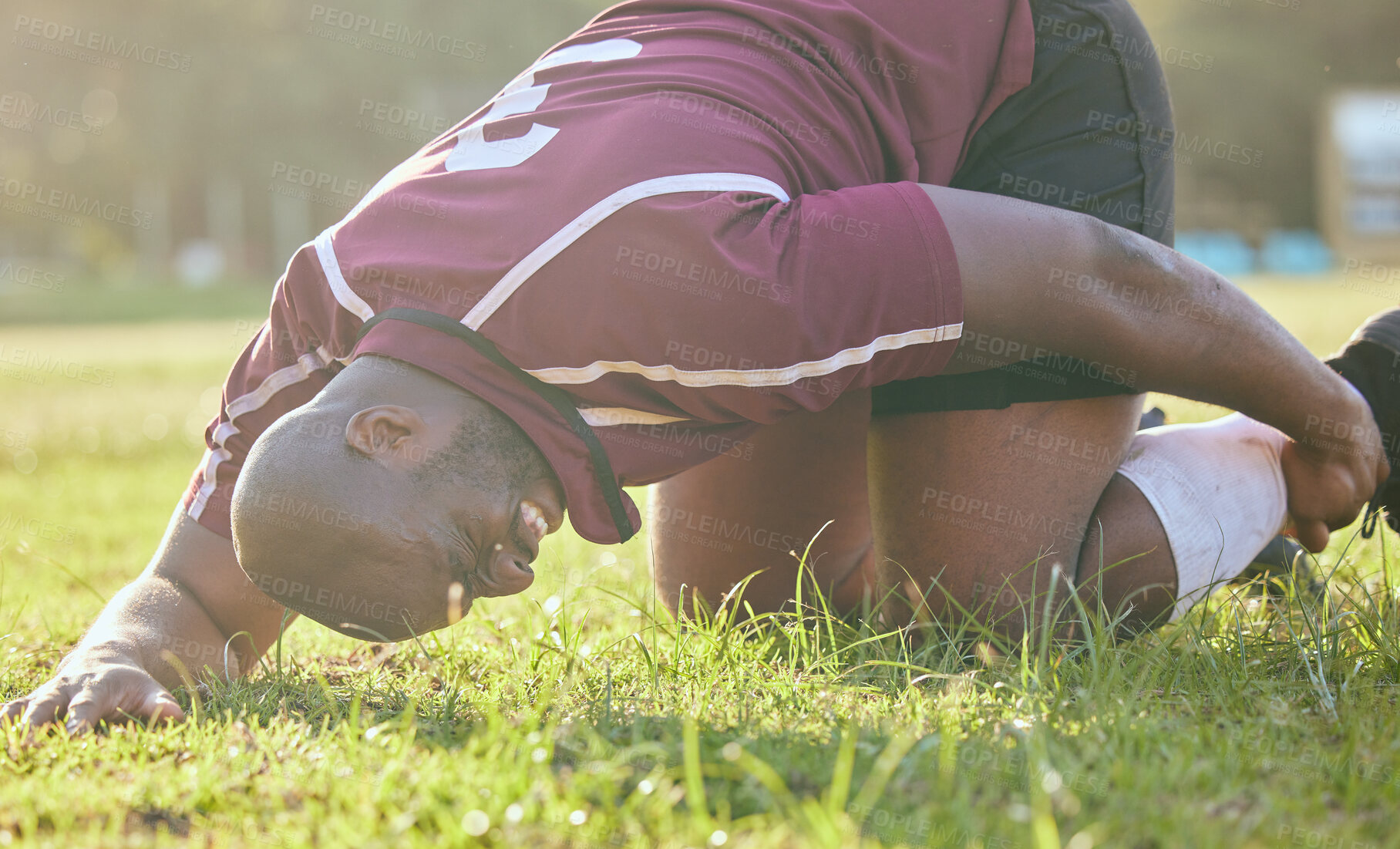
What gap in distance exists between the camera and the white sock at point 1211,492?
2289mm

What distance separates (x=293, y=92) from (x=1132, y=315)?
3358 centimetres

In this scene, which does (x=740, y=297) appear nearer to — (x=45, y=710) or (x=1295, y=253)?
(x=45, y=710)

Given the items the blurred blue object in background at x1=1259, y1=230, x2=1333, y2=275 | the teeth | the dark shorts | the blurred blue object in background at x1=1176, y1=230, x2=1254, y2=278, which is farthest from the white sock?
the blurred blue object in background at x1=1259, y1=230, x2=1333, y2=275

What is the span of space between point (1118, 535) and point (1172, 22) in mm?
37877

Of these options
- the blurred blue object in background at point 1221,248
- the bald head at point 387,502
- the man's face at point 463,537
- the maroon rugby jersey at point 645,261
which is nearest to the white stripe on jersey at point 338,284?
the maroon rugby jersey at point 645,261

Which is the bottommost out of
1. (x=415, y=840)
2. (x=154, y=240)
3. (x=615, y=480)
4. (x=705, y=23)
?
(x=154, y=240)

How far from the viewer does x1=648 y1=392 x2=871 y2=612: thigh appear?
2668 mm

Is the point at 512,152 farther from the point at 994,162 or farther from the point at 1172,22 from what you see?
the point at 1172,22

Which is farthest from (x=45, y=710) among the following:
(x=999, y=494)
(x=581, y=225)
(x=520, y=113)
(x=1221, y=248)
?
(x=1221, y=248)

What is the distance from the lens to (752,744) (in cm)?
157

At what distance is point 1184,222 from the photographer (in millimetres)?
38281

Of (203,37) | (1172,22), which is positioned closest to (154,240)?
(203,37)

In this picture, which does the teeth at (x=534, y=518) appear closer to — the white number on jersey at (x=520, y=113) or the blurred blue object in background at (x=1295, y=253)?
the white number on jersey at (x=520, y=113)

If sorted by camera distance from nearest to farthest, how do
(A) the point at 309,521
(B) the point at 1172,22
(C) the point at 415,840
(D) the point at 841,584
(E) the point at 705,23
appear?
(C) the point at 415,840 < (A) the point at 309,521 < (E) the point at 705,23 < (D) the point at 841,584 < (B) the point at 1172,22
